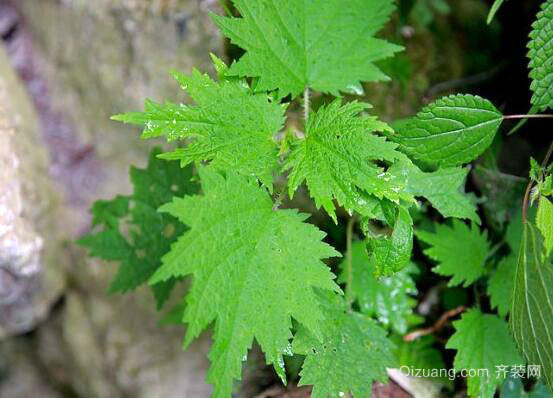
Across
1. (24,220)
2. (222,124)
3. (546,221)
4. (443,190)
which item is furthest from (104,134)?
(546,221)

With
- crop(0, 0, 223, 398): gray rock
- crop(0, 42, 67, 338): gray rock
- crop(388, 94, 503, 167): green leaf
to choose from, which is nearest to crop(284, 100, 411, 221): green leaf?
crop(388, 94, 503, 167): green leaf

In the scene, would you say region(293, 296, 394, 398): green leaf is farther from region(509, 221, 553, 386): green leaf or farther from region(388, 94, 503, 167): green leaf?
region(388, 94, 503, 167): green leaf

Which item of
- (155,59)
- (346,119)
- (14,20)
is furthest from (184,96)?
(14,20)

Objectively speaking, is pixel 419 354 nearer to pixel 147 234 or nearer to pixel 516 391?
pixel 516 391

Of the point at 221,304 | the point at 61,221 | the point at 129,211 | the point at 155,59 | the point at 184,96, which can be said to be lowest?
the point at 61,221

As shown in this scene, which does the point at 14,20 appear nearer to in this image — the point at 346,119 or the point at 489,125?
the point at 346,119

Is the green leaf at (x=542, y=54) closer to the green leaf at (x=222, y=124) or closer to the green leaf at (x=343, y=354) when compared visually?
the green leaf at (x=222, y=124)
